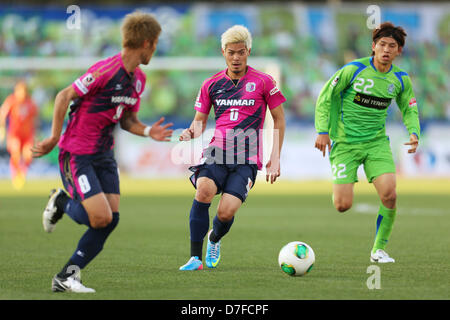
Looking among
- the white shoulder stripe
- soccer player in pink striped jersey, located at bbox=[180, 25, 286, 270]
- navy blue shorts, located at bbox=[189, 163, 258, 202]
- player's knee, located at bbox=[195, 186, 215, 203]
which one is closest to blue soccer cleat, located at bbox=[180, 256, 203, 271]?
soccer player in pink striped jersey, located at bbox=[180, 25, 286, 270]

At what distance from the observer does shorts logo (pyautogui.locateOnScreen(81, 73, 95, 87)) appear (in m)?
6.00

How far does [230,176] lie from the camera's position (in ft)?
24.6

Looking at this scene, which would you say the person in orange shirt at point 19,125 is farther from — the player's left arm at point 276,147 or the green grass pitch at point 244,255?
the player's left arm at point 276,147

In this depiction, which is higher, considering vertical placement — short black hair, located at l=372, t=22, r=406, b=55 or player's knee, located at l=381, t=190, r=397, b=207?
short black hair, located at l=372, t=22, r=406, b=55

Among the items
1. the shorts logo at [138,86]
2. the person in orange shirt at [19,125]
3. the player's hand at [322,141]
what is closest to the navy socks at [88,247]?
the shorts logo at [138,86]

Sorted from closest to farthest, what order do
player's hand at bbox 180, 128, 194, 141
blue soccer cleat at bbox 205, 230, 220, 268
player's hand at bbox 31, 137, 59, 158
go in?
player's hand at bbox 31, 137, 59, 158 < player's hand at bbox 180, 128, 194, 141 < blue soccer cleat at bbox 205, 230, 220, 268

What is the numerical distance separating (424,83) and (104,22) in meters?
13.4

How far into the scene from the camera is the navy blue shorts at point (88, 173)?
6031 millimetres

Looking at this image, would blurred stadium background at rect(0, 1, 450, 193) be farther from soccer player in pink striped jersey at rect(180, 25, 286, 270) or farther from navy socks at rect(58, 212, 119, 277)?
navy socks at rect(58, 212, 119, 277)

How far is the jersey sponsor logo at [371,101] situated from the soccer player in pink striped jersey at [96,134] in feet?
8.69

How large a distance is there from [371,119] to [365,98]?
0.23m

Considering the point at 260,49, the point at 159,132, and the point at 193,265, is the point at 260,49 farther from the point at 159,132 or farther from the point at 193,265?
the point at 159,132

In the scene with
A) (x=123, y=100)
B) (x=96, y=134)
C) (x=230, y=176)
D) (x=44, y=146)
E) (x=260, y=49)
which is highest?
(x=260, y=49)

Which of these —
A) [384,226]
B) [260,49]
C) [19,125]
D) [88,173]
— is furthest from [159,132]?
[260,49]
